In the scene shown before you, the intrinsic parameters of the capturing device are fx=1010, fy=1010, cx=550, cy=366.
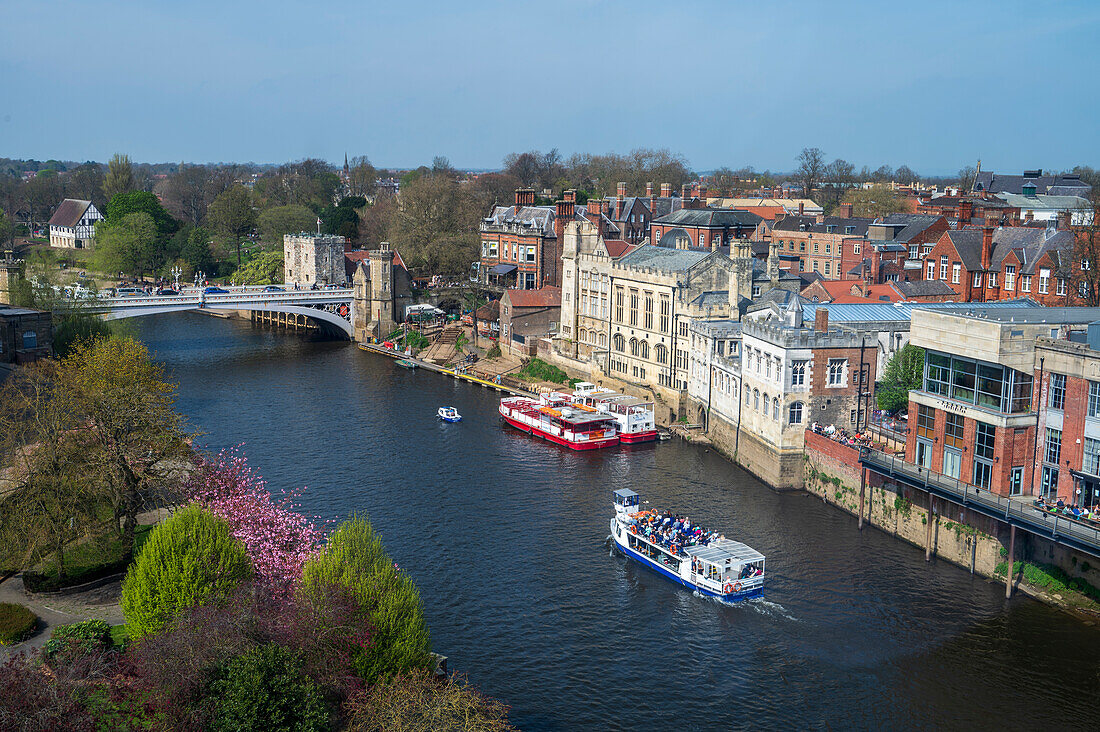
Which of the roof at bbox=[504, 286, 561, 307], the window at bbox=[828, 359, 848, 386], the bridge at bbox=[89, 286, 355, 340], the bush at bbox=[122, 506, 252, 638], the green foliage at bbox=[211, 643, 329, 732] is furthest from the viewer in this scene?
the bridge at bbox=[89, 286, 355, 340]

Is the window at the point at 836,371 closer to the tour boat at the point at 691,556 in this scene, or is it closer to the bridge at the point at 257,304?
the tour boat at the point at 691,556

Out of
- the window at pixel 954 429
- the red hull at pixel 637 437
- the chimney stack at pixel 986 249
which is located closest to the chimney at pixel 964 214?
the chimney stack at pixel 986 249

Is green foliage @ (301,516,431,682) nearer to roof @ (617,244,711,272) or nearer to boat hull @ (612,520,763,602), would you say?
boat hull @ (612,520,763,602)

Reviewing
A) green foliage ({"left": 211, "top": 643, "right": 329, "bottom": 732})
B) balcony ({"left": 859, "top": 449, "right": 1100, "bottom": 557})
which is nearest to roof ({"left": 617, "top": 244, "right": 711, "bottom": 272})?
balcony ({"left": 859, "top": 449, "right": 1100, "bottom": 557})

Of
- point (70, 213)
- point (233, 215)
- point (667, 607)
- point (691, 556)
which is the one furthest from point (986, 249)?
point (70, 213)

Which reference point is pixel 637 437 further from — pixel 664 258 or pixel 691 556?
pixel 691 556
